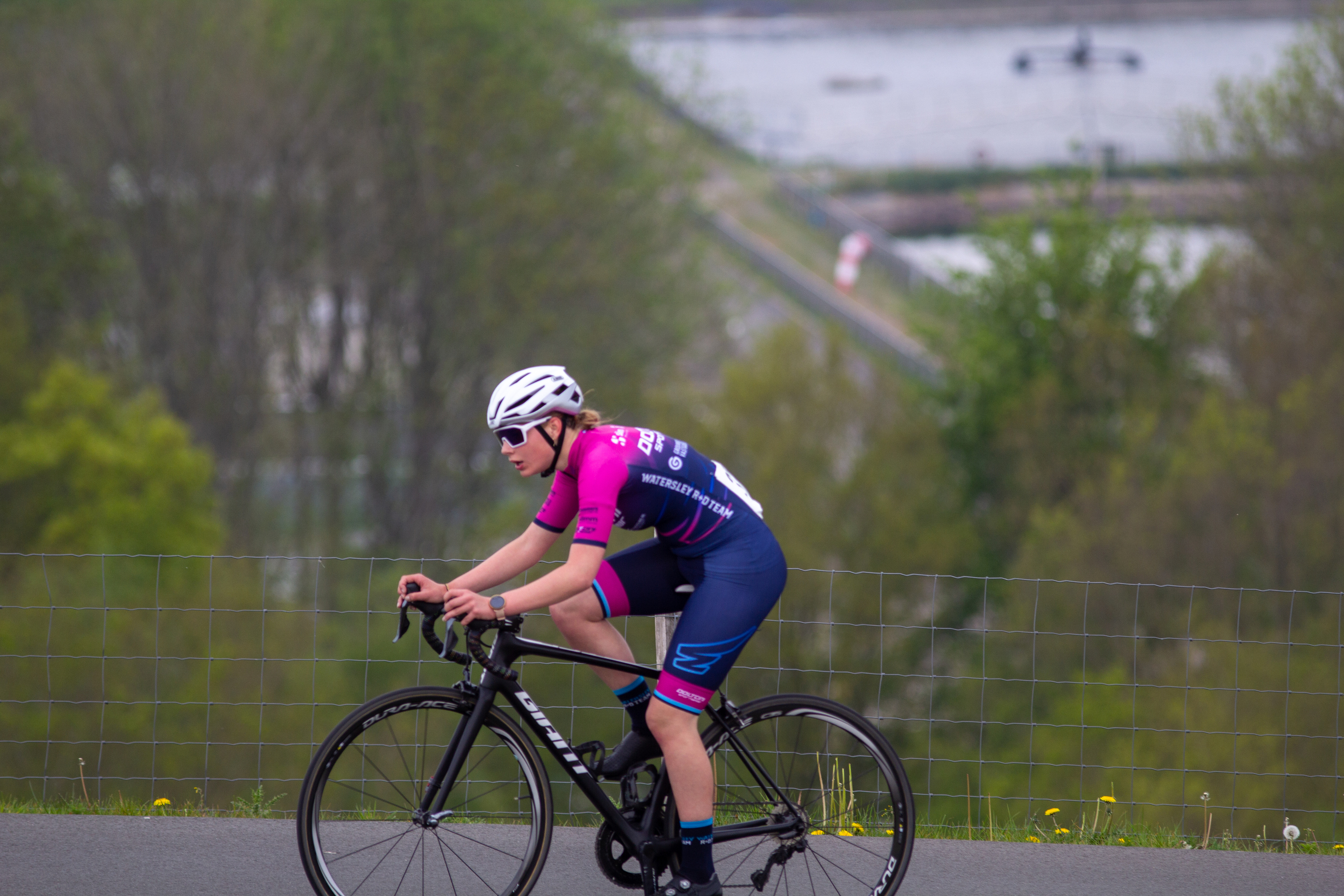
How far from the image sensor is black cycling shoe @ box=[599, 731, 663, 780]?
3.98m

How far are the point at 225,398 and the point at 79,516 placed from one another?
14.2ft

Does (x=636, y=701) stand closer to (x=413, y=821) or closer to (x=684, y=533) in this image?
(x=684, y=533)

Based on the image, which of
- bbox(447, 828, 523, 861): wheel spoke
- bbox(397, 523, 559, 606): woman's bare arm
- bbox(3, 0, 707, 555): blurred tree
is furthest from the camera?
bbox(3, 0, 707, 555): blurred tree

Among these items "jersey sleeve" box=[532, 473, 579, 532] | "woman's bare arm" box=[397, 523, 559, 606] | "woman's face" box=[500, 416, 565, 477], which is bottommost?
"woman's bare arm" box=[397, 523, 559, 606]

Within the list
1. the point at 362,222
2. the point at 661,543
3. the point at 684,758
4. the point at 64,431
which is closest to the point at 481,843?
the point at 684,758

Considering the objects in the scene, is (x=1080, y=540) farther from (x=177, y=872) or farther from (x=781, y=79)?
(x=781, y=79)

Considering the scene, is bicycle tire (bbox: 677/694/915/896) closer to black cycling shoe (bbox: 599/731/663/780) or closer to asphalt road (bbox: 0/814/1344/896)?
black cycling shoe (bbox: 599/731/663/780)

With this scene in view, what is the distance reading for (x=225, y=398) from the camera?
28.1 m

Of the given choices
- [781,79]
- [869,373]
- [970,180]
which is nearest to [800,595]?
[869,373]

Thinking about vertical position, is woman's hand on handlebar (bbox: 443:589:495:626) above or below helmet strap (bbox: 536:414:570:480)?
below

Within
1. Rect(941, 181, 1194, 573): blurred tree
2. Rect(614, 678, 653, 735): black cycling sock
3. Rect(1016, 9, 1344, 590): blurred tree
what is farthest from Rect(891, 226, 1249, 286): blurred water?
Rect(614, 678, 653, 735): black cycling sock

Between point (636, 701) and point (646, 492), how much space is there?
0.67m

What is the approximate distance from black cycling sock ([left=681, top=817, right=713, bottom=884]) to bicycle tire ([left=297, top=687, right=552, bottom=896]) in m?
0.40

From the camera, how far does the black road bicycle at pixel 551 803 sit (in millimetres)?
3822
